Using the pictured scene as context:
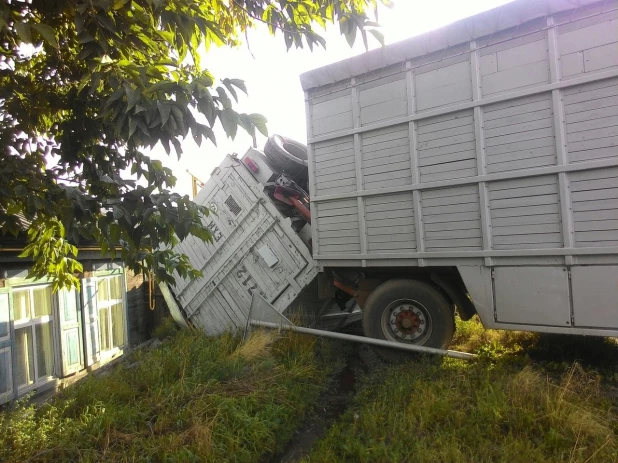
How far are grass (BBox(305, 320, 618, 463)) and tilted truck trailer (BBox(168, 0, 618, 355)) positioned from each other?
19.8 inches

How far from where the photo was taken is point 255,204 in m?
6.00

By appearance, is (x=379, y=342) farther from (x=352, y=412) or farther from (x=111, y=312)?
(x=111, y=312)

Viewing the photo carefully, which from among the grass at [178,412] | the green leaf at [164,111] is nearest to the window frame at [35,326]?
the grass at [178,412]

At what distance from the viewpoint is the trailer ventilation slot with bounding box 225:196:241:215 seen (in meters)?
6.20

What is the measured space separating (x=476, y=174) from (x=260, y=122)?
2.90 meters

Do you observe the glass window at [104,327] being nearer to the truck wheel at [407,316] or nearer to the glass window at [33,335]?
the glass window at [33,335]

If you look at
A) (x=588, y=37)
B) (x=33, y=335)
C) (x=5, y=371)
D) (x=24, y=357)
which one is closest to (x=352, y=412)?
(x=588, y=37)

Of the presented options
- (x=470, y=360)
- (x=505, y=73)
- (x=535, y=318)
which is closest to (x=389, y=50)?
(x=505, y=73)

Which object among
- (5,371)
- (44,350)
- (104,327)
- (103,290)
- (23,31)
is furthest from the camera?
(103,290)

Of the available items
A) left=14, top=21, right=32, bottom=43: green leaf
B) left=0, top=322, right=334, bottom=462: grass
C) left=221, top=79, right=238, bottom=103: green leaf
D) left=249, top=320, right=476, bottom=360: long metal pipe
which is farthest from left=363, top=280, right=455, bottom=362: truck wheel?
left=14, top=21, right=32, bottom=43: green leaf

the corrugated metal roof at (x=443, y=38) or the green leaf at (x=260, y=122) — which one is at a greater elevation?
the corrugated metal roof at (x=443, y=38)

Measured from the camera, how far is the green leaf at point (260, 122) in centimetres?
195

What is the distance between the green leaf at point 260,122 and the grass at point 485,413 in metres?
2.32

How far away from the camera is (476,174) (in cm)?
410
